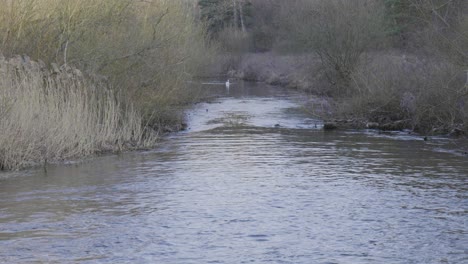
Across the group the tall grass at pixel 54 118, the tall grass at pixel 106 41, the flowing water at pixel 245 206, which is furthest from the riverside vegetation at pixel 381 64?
the tall grass at pixel 54 118

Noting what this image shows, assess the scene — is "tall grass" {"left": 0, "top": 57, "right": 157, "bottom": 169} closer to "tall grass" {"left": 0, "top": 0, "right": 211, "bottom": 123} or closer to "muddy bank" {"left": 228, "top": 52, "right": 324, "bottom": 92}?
"tall grass" {"left": 0, "top": 0, "right": 211, "bottom": 123}

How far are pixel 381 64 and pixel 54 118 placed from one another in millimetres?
14993

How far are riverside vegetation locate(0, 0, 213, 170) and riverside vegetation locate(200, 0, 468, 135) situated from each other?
6.65 meters

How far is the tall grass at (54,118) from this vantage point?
14.5 meters

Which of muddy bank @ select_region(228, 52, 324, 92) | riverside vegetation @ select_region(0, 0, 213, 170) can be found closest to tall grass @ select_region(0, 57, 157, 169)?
riverside vegetation @ select_region(0, 0, 213, 170)

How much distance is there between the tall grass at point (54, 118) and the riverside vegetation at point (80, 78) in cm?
2

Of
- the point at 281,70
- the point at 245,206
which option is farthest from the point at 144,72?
the point at 281,70

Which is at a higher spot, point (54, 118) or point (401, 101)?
point (54, 118)

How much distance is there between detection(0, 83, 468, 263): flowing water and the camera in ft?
28.9

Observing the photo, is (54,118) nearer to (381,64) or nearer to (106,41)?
(106,41)

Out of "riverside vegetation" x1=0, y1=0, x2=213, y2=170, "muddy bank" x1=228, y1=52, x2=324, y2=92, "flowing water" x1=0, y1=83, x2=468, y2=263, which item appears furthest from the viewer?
"muddy bank" x1=228, y1=52, x2=324, y2=92

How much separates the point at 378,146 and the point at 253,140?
138 inches

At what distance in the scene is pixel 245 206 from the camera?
11328 mm

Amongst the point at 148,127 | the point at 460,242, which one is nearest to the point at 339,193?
the point at 460,242
